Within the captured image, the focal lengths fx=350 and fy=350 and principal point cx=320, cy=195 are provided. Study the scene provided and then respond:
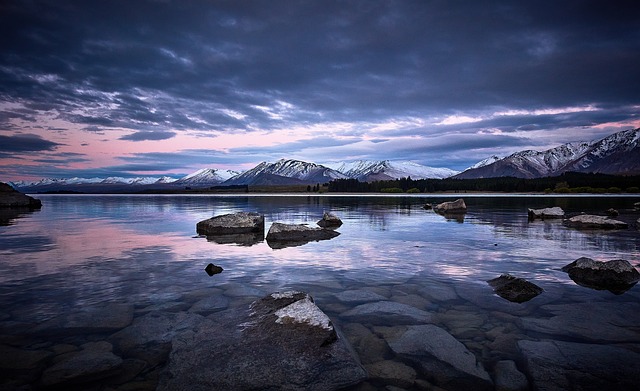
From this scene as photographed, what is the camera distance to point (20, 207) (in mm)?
62469

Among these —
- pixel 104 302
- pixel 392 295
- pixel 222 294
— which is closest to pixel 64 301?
pixel 104 302

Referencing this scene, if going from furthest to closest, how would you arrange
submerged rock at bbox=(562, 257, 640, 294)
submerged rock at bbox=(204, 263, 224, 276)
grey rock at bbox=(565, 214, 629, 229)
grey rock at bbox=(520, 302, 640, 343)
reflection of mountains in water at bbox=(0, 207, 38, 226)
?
reflection of mountains in water at bbox=(0, 207, 38, 226), grey rock at bbox=(565, 214, 629, 229), submerged rock at bbox=(204, 263, 224, 276), submerged rock at bbox=(562, 257, 640, 294), grey rock at bbox=(520, 302, 640, 343)

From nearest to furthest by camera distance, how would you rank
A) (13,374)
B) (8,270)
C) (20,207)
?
(13,374)
(8,270)
(20,207)

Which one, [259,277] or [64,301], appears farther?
[259,277]

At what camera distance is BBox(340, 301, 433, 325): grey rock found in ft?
27.1

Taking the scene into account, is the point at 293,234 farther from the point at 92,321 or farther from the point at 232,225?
the point at 92,321

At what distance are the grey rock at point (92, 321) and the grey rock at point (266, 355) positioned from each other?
2042 millimetres

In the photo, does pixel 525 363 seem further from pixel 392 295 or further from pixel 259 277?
pixel 259 277

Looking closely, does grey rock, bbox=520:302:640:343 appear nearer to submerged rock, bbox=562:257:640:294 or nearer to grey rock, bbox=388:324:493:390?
submerged rock, bbox=562:257:640:294

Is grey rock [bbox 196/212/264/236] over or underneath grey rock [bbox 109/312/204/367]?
over

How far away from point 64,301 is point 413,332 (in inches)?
362

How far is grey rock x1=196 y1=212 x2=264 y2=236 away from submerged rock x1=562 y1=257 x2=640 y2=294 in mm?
18423

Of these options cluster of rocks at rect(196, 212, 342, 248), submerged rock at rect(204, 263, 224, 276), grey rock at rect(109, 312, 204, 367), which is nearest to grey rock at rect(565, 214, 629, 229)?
cluster of rocks at rect(196, 212, 342, 248)

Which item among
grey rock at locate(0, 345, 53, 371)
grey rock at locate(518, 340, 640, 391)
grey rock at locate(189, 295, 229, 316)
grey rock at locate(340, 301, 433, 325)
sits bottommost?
grey rock at locate(518, 340, 640, 391)
